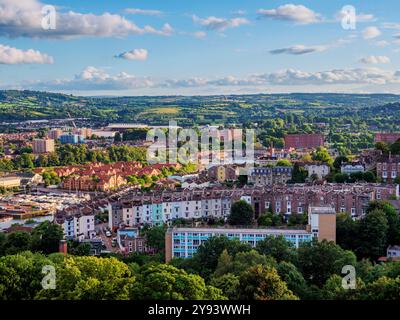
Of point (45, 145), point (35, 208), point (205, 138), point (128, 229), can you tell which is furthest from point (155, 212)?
point (45, 145)

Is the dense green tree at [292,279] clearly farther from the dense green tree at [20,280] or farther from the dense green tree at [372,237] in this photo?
the dense green tree at [372,237]

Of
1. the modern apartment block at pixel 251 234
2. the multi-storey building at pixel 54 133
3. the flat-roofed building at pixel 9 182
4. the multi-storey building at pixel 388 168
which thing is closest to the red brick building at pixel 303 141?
the flat-roofed building at pixel 9 182

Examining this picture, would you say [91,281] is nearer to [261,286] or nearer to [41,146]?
[261,286]

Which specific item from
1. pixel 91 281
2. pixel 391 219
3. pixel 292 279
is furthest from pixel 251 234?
pixel 91 281

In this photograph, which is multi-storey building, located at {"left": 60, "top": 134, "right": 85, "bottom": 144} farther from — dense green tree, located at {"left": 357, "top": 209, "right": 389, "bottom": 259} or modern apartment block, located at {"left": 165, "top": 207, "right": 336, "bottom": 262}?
dense green tree, located at {"left": 357, "top": 209, "right": 389, "bottom": 259}

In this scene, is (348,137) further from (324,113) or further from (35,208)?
(35,208)

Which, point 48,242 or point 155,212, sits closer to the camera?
point 48,242

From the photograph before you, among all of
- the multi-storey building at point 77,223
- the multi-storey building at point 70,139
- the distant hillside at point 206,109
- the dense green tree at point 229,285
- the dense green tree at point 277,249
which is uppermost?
the distant hillside at point 206,109
